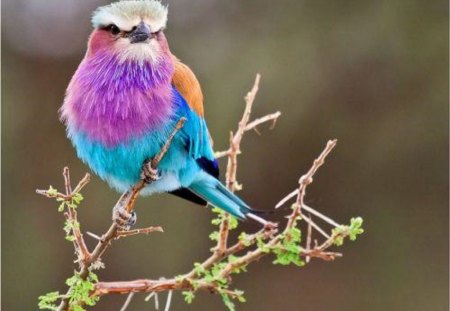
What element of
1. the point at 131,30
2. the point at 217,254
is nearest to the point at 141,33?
the point at 131,30

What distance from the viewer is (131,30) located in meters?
2.56

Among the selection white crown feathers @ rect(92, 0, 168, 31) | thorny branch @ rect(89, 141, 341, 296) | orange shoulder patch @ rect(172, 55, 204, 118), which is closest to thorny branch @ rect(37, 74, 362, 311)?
thorny branch @ rect(89, 141, 341, 296)

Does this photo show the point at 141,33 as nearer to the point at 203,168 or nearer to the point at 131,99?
the point at 131,99

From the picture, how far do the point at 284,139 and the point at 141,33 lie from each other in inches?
150

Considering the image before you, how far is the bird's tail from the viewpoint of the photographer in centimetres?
264

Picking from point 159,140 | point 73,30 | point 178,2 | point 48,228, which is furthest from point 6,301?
point 159,140

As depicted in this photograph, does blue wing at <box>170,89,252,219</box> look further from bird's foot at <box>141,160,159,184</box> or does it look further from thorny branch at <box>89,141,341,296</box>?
thorny branch at <box>89,141,341,296</box>

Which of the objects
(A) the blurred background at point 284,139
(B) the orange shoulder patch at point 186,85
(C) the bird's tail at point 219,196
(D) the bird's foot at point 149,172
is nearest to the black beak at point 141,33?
(B) the orange shoulder patch at point 186,85

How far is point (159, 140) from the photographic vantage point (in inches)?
103

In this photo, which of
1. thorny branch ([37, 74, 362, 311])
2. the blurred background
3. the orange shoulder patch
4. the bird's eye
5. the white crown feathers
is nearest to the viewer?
thorny branch ([37, 74, 362, 311])

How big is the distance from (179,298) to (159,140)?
3377mm

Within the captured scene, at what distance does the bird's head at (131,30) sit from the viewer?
2514 millimetres

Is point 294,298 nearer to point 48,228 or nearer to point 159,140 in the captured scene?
point 48,228

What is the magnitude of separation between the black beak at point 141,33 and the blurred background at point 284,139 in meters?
3.30
